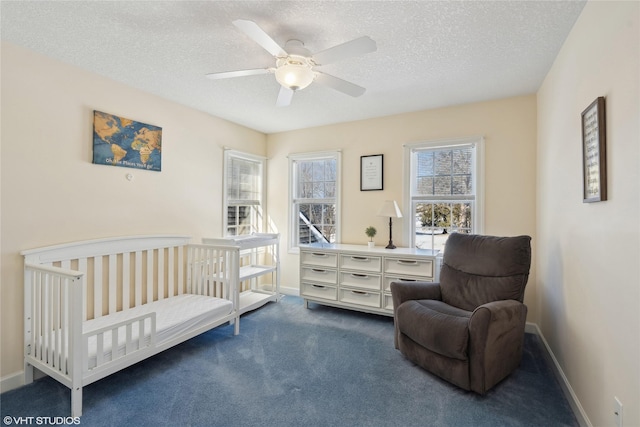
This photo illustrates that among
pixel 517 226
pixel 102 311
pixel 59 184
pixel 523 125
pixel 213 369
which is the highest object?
pixel 523 125

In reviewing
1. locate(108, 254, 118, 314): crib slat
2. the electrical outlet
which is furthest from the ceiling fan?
the electrical outlet

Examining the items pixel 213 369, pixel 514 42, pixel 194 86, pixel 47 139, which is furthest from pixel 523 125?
pixel 47 139

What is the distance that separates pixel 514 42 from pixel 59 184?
11.6ft

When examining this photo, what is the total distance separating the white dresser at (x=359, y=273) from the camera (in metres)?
3.16

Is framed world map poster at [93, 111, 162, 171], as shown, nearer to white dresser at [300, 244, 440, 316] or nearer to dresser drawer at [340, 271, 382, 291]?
white dresser at [300, 244, 440, 316]

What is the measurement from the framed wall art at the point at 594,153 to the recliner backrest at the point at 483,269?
29.6 inches

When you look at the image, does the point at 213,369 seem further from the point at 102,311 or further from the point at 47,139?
the point at 47,139

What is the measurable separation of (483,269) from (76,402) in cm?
297

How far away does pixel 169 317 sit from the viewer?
2.49 m

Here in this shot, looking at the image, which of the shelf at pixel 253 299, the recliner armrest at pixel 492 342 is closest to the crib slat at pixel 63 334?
the shelf at pixel 253 299

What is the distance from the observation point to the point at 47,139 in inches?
89.7

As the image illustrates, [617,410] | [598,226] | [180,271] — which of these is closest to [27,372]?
[180,271]

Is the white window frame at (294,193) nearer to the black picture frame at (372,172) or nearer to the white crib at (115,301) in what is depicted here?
the black picture frame at (372,172)

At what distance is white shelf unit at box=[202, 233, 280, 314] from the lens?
138 inches
